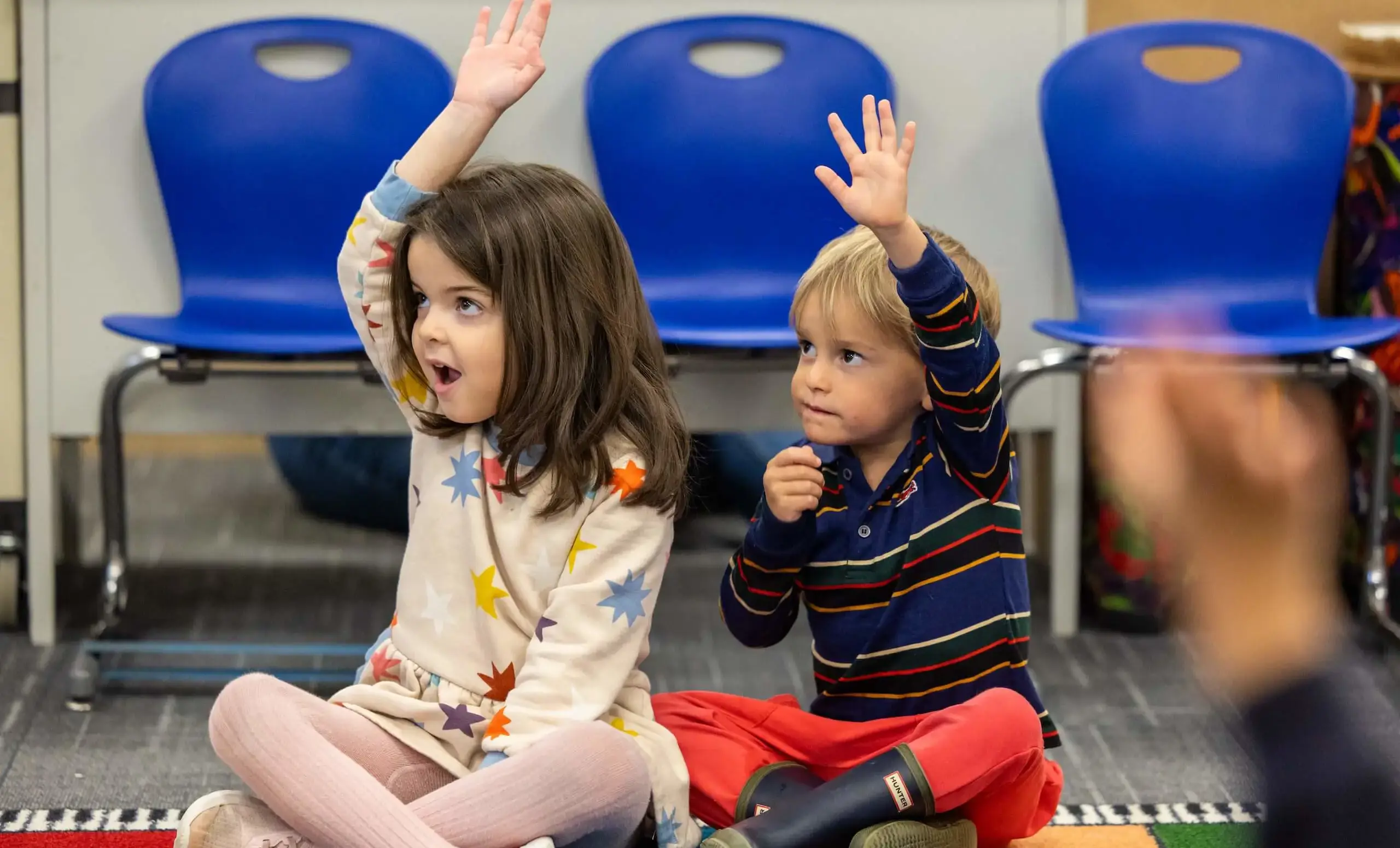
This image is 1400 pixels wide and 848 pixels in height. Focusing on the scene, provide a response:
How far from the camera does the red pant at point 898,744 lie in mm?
1397

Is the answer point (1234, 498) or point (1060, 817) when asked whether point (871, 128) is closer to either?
point (1234, 498)

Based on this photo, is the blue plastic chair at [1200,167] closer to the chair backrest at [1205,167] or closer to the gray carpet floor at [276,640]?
the chair backrest at [1205,167]

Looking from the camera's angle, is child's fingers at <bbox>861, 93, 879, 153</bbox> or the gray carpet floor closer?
child's fingers at <bbox>861, 93, 879, 153</bbox>

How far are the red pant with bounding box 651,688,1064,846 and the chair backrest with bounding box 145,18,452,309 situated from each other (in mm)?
1021

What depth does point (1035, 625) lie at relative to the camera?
96.7 inches

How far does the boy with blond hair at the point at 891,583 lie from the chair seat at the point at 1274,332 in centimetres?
55

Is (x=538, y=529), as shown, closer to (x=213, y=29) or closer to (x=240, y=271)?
(x=240, y=271)

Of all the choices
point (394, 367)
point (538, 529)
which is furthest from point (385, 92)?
point (538, 529)

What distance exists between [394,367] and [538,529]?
0.21m

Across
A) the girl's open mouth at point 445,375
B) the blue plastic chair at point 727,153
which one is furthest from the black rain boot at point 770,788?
the blue plastic chair at point 727,153

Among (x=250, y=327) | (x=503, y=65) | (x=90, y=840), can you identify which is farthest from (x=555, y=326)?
(x=250, y=327)

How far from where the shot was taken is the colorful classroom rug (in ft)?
5.26

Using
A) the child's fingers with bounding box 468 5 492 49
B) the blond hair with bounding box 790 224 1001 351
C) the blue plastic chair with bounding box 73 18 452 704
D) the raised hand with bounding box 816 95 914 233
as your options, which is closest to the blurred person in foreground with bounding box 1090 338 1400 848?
the raised hand with bounding box 816 95 914 233

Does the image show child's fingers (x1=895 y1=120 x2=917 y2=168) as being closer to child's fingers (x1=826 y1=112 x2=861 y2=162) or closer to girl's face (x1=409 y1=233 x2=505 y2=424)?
child's fingers (x1=826 y1=112 x2=861 y2=162)
